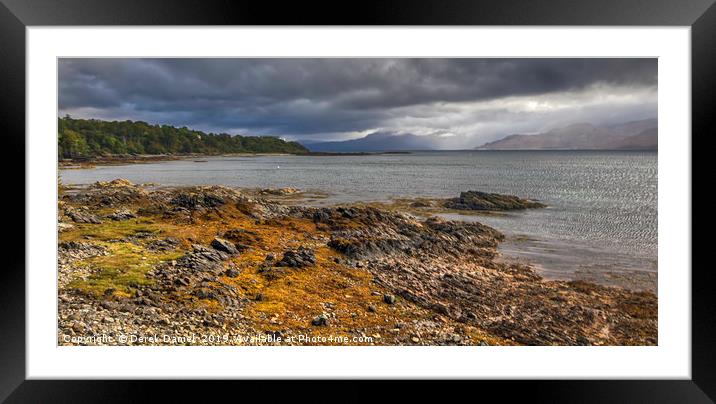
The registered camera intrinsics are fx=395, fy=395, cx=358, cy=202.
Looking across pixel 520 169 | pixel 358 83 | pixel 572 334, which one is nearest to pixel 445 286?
pixel 572 334

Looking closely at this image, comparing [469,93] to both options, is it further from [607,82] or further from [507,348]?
[507,348]

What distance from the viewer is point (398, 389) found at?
8.26 feet

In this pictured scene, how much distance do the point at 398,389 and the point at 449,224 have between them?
5.78ft

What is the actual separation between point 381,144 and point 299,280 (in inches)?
63.6

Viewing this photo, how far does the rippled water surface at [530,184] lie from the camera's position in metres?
3.43

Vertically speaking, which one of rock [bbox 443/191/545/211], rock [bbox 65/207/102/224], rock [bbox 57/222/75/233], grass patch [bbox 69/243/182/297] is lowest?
grass patch [bbox 69/243/182/297]

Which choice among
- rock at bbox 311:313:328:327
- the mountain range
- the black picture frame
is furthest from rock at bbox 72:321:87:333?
the mountain range

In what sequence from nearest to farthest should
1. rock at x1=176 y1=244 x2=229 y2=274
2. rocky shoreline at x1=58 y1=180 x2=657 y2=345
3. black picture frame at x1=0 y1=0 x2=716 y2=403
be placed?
black picture frame at x1=0 y1=0 x2=716 y2=403 < rocky shoreline at x1=58 y1=180 x2=657 y2=345 < rock at x1=176 y1=244 x2=229 y2=274

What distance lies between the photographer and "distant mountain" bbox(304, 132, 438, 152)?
13.1 feet

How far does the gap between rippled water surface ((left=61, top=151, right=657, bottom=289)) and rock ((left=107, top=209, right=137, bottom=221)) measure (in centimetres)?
35

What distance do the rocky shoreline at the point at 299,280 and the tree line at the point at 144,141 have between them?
38 cm

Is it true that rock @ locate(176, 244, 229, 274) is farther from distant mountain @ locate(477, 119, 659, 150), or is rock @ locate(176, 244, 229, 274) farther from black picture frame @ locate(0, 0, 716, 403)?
distant mountain @ locate(477, 119, 659, 150)

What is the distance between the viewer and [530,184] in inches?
151
